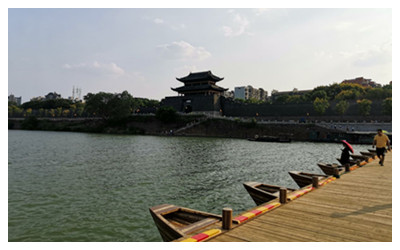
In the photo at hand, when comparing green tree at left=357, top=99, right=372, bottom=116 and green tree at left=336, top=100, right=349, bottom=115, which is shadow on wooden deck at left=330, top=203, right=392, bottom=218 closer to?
green tree at left=336, top=100, right=349, bottom=115

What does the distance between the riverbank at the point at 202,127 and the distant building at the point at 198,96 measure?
744 centimetres

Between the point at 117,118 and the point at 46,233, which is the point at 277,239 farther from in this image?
the point at 117,118

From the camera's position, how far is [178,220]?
6.71m

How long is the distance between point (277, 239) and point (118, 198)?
8337mm

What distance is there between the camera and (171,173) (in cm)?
1672

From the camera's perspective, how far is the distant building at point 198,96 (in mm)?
72562

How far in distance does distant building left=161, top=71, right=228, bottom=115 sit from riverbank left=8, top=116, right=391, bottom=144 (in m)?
7.44

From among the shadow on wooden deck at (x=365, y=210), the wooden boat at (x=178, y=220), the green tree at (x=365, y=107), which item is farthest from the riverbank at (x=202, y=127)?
the wooden boat at (x=178, y=220)

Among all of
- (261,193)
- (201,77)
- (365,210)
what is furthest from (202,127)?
(365,210)

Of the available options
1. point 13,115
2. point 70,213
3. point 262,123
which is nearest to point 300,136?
point 262,123

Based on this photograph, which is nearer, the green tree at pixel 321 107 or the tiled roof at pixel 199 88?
the green tree at pixel 321 107

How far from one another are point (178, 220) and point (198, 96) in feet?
225

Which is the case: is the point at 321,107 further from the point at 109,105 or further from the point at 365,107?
the point at 109,105

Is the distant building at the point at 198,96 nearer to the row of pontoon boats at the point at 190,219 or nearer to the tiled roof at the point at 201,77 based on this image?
the tiled roof at the point at 201,77
